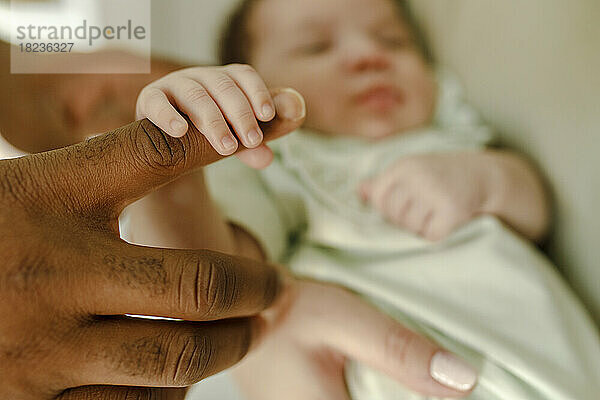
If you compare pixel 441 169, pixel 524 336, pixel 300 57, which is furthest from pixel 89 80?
pixel 524 336

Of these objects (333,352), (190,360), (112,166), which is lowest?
(333,352)

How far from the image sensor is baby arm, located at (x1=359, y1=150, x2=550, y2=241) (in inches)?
25.3

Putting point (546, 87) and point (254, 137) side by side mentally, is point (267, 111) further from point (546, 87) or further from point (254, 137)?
point (546, 87)

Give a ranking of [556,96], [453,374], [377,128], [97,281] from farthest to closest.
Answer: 1. [377,128]
2. [556,96]
3. [453,374]
4. [97,281]

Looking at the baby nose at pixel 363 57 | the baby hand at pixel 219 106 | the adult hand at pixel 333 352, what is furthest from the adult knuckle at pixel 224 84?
Result: the baby nose at pixel 363 57

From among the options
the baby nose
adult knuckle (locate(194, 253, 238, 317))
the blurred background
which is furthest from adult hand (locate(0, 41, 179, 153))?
adult knuckle (locate(194, 253, 238, 317))

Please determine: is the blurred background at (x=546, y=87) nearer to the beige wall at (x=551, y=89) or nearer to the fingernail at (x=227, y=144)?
the beige wall at (x=551, y=89)

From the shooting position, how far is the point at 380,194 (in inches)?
26.6

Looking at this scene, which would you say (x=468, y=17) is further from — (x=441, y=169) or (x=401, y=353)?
(x=401, y=353)

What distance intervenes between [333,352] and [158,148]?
29 centimetres

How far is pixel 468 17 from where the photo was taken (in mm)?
820

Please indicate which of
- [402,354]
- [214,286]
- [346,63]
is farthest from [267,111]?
[346,63]

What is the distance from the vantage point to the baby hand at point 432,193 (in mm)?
644

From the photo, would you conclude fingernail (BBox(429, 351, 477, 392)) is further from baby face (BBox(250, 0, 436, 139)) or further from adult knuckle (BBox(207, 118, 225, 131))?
baby face (BBox(250, 0, 436, 139))
